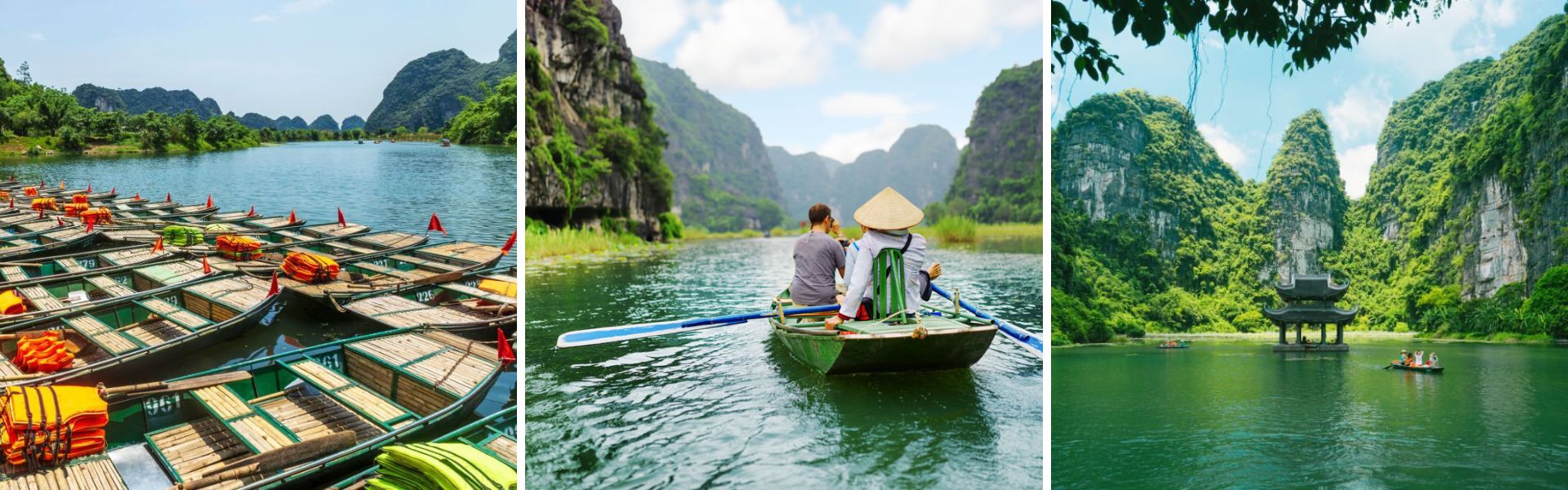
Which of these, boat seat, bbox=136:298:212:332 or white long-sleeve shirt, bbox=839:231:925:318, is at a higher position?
white long-sleeve shirt, bbox=839:231:925:318

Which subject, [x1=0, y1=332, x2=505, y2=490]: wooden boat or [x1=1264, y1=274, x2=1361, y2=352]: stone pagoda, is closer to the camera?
[x1=0, y1=332, x2=505, y2=490]: wooden boat

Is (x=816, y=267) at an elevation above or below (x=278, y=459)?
above

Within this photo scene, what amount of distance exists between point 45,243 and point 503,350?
1703 mm

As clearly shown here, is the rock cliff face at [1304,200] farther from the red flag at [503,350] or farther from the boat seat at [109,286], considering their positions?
the boat seat at [109,286]

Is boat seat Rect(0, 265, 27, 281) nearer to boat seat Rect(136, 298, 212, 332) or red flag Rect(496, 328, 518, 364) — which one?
boat seat Rect(136, 298, 212, 332)

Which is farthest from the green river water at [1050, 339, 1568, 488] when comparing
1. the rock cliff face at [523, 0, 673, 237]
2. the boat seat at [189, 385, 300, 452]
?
the rock cliff face at [523, 0, 673, 237]

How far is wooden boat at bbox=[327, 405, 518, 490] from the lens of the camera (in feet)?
7.61

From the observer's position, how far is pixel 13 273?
9.02ft

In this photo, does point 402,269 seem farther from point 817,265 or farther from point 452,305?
point 817,265

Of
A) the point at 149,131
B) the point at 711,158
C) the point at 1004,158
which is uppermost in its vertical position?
the point at 711,158

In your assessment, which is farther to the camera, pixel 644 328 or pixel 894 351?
pixel 644 328

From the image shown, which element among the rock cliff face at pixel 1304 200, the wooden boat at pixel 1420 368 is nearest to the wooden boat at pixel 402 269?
the wooden boat at pixel 1420 368

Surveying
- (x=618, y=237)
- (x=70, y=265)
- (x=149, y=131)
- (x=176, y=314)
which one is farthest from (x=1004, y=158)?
(x=70, y=265)

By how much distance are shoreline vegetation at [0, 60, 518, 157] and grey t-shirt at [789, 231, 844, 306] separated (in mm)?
1375
